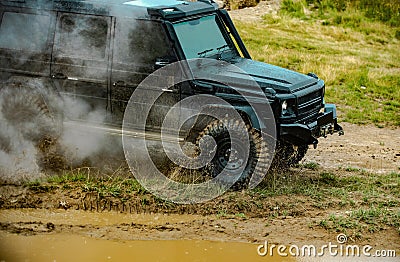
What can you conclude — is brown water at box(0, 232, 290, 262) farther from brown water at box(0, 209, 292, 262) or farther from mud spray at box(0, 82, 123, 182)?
mud spray at box(0, 82, 123, 182)

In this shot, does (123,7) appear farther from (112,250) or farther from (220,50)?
(112,250)

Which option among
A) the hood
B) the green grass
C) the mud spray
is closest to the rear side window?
the mud spray

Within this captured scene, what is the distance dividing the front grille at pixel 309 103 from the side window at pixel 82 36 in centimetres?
228

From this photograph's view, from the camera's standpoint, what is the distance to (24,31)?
8891mm

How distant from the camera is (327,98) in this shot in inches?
520

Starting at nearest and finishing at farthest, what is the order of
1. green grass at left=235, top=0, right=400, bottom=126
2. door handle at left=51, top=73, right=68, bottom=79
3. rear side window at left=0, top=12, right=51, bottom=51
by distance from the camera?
door handle at left=51, top=73, right=68, bottom=79
rear side window at left=0, top=12, right=51, bottom=51
green grass at left=235, top=0, right=400, bottom=126

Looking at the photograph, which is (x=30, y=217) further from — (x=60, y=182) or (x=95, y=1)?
(x=95, y=1)

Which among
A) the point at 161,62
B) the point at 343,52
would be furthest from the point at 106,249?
the point at 343,52

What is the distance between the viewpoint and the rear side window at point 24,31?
8.78 meters

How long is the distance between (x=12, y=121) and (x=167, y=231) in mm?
2691

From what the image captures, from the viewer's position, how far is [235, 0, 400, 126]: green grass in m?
13.1

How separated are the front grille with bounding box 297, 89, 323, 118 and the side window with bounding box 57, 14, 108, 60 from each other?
2283mm

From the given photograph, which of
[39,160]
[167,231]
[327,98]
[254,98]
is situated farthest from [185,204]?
[327,98]

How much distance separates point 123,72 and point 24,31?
140 centimetres
